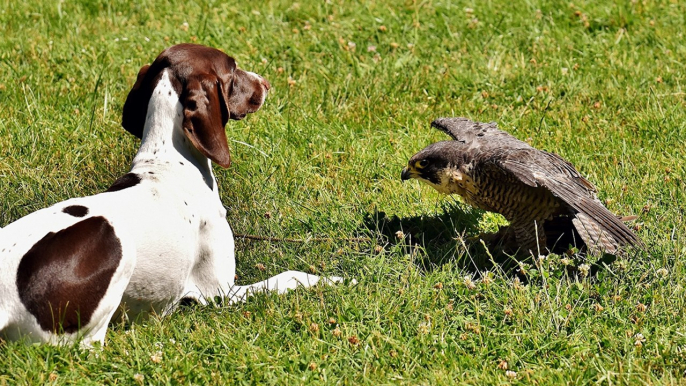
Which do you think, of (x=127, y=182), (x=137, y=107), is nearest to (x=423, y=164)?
(x=137, y=107)

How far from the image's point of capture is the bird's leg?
191 inches

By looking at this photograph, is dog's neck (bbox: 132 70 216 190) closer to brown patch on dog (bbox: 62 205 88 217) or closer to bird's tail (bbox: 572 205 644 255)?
brown patch on dog (bbox: 62 205 88 217)

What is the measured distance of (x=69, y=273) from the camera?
3680mm

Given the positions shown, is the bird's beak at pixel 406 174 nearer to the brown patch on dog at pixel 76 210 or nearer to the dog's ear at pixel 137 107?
the dog's ear at pixel 137 107

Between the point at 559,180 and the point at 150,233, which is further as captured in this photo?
the point at 559,180

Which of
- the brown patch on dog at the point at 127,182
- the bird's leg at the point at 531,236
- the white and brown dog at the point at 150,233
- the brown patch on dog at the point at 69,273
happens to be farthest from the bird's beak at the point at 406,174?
the brown patch on dog at the point at 69,273

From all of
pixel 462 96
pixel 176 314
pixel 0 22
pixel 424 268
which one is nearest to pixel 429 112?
pixel 462 96

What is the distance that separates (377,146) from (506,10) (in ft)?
6.98

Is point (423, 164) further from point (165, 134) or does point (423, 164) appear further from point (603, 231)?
point (165, 134)

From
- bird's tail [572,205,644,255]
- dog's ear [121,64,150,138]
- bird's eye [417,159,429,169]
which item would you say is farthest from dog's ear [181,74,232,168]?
bird's tail [572,205,644,255]

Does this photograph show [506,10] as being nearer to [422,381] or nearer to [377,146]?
[377,146]

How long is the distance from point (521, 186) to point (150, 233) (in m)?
1.89

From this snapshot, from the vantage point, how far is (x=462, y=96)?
677 cm

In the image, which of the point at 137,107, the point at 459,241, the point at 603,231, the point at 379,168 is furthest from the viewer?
the point at 379,168
